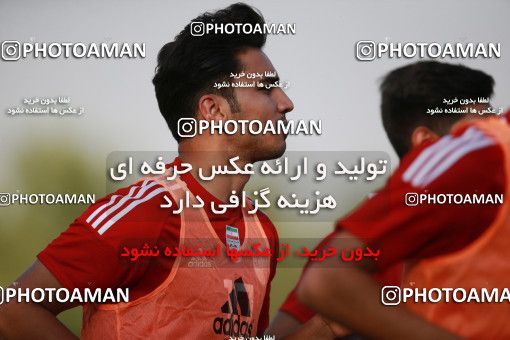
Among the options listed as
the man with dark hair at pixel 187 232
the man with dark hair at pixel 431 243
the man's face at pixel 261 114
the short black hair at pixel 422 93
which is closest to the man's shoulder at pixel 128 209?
the man with dark hair at pixel 187 232

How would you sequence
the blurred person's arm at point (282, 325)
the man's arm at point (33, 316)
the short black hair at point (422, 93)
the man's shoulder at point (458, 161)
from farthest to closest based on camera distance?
the short black hair at point (422, 93) → the blurred person's arm at point (282, 325) → the man's arm at point (33, 316) → the man's shoulder at point (458, 161)

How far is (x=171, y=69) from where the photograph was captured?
6.45 feet

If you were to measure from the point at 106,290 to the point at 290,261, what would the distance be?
0.47 m

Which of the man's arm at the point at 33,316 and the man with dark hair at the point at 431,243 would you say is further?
the man's arm at the point at 33,316

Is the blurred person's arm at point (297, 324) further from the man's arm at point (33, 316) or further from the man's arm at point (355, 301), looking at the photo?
the man's arm at point (355, 301)

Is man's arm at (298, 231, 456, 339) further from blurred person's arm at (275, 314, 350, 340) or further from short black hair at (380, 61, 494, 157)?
short black hair at (380, 61, 494, 157)

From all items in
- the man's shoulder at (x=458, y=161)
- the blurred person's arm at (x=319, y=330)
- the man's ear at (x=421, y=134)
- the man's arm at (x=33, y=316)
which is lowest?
the blurred person's arm at (x=319, y=330)

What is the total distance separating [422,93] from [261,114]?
0.38m

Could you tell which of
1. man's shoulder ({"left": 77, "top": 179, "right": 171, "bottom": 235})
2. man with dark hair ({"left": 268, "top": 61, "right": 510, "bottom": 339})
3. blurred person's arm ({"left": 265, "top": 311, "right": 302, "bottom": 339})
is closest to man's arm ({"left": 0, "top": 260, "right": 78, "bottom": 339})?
man's shoulder ({"left": 77, "top": 179, "right": 171, "bottom": 235})

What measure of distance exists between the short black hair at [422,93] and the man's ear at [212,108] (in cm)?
38

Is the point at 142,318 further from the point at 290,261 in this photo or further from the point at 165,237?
the point at 290,261

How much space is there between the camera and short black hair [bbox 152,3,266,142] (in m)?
1.93

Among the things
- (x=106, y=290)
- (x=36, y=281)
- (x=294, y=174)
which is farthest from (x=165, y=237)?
(x=294, y=174)

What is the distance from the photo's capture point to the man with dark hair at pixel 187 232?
1.62 m
